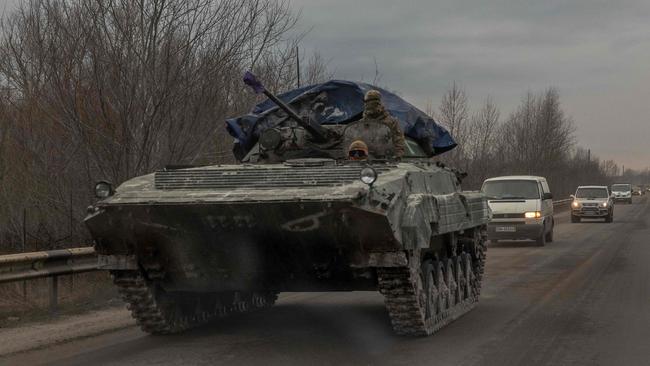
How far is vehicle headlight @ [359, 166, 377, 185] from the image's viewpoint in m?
7.02

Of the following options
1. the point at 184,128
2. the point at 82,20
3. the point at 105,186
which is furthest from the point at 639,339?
the point at 82,20

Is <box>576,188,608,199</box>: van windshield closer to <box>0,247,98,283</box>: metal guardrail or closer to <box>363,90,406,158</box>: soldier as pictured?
<box>363,90,406,158</box>: soldier

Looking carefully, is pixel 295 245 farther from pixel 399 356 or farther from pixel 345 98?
pixel 345 98

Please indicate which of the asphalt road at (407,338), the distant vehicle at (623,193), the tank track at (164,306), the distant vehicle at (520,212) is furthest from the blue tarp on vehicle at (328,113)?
the distant vehicle at (623,193)

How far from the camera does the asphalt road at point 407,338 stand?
704 cm

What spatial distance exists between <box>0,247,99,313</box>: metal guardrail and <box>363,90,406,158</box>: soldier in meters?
Answer: 3.66

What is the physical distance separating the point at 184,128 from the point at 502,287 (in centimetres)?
540

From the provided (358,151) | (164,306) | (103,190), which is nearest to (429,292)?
(358,151)

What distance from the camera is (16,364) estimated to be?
693cm

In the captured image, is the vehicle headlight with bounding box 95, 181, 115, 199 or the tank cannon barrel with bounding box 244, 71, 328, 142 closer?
the vehicle headlight with bounding box 95, 181, 115, 199

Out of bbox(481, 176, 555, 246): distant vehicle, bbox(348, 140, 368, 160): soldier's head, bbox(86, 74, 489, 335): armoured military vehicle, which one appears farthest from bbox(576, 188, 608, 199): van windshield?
bbox(348, 140, 368, 160): soldier's head

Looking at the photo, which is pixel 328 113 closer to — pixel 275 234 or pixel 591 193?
pixel 275 234

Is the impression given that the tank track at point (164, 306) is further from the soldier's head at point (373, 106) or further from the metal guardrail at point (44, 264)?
the soldier's head at point (373, 106)

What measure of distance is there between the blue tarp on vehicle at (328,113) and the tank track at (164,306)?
6.50 feet
